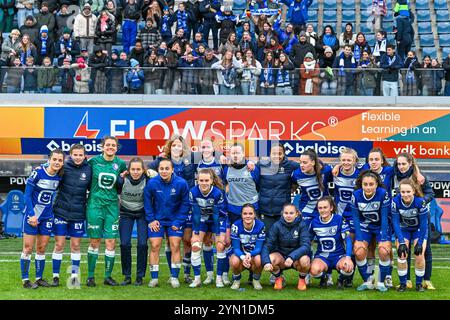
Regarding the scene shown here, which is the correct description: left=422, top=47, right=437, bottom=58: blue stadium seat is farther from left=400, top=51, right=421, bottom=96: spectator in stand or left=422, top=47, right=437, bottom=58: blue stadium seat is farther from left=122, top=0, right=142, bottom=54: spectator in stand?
left=122, top=0, right=142, bottom=54: spectator in stand

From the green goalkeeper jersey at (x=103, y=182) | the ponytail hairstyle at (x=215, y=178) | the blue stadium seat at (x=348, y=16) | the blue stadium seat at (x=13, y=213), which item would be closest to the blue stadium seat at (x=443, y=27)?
the blue stadium seat at (x=348, y=16)

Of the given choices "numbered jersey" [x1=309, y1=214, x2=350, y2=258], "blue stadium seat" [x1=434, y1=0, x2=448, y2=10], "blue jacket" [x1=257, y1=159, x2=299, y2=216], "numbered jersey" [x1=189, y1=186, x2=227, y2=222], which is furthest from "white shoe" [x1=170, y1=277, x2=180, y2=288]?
"blue stadium seat" [x1=434, y1=0, x2=448, y2=10]

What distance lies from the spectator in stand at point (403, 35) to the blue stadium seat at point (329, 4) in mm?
3829

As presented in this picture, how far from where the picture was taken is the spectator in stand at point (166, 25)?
21.0 m

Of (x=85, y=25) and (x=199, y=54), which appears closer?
(x=199, y=54)

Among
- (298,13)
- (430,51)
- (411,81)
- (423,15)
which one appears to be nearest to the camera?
(411,81)

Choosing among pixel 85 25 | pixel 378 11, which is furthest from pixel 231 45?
pixel 378 11

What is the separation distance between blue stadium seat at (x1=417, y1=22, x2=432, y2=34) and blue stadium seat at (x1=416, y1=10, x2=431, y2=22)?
21 cm

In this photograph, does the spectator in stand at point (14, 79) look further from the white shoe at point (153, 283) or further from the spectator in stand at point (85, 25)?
the white shoe at point (153, 283)

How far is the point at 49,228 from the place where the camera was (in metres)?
12.0

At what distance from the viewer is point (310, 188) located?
41.5 ft

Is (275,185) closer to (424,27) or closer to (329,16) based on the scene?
(329,16)

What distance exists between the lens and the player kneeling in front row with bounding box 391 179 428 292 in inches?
466

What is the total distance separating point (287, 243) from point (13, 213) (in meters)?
7.84
